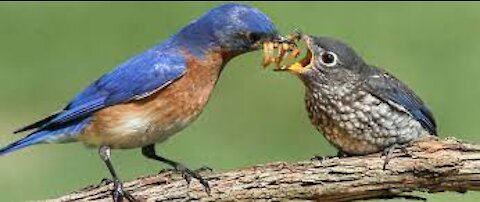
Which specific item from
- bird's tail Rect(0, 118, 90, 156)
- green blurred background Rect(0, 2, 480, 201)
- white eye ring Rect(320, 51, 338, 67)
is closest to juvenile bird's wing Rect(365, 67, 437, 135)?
white eye ring Rect(320, 51, 338, 67)

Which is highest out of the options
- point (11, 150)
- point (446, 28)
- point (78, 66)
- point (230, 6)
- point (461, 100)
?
point (446, 28)

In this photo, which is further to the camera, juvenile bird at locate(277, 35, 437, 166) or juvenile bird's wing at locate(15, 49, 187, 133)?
juvenile bird at locate(277, 35, 437, 166)

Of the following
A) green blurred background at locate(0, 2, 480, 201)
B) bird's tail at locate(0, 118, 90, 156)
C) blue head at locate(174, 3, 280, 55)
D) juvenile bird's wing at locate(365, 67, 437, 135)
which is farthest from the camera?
green blurred background at locate(0, 2, 480, 201)

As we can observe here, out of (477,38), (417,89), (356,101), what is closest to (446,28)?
(477,38)

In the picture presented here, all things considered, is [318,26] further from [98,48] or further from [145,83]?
[145,83]

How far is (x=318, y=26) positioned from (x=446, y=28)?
1492 millimetres

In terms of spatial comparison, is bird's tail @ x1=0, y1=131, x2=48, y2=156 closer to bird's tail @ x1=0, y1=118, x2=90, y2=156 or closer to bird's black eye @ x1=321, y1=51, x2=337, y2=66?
bird's tail @ x1=0, y1=118, x2=90, y2=156

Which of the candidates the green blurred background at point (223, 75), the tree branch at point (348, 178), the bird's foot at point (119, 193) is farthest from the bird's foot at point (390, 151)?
the green blurred background at point (223, 75)

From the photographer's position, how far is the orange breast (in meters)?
8.58

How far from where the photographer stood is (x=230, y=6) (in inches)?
340

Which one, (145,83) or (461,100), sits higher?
(461,100)

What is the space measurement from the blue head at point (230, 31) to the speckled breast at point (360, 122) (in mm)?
538

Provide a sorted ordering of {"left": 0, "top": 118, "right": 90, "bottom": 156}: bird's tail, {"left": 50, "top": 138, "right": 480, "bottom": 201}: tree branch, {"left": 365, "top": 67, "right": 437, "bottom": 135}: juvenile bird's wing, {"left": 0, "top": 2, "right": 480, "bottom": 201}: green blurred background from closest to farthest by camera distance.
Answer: {"left": 50, "top": 138, "right": 480, "bottom": 201}: tree branch → {"left": 0, "top": 118, "right": 90, "bottom": 156}: bird's tail → {"left": 365, "top": 67, "right": 437, "bottom": 135}: juvenile bird's wing → {"left": 0, "top": 2, "right": 480, "bottom": 201}: green blurred background

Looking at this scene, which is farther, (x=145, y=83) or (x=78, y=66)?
(x=78, y=66)
